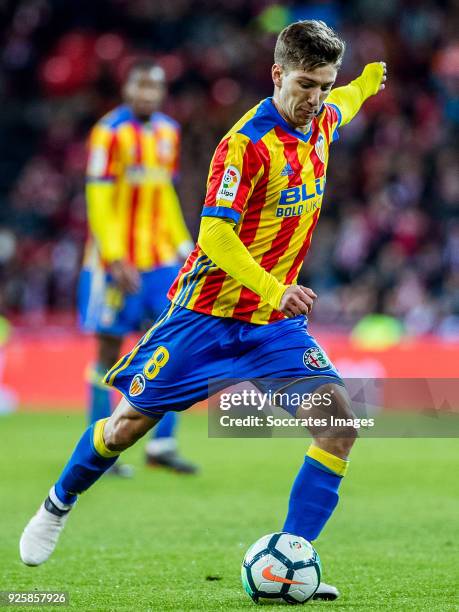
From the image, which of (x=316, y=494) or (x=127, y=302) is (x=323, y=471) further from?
(x=127, y=302)

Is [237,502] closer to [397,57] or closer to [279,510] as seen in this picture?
[279,510]

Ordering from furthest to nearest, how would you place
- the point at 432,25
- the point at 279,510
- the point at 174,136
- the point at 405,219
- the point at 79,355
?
the point at 432,25
the point at 405,219
the point at 79,355
the point at 174,136
the point at 279,510

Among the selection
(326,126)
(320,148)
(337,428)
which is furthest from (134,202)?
(337,428)

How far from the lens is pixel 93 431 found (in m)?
5.09

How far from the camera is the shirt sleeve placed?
458 cm

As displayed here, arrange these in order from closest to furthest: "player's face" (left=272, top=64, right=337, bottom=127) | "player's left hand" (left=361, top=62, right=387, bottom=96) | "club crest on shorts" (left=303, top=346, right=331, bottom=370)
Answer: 1. "player's face" (left=272, top=64, right=337, bottom=127)
2. "club crest on shorts" (left=303, top=346, right=331, bottom=370)
3. "player's left hand" (left=361, top=62, right=387, bottom=96)

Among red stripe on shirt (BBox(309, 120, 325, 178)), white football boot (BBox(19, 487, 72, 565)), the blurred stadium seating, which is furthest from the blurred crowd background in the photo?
white football boot (BBox(19, 487, 72, 565))

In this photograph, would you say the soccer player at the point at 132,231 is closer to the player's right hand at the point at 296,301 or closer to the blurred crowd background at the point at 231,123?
the player's right hand at the point at 296,301

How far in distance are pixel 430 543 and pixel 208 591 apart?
146 centimetres

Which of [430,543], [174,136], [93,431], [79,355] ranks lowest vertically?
[79,355]

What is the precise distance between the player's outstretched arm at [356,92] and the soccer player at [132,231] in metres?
2.80

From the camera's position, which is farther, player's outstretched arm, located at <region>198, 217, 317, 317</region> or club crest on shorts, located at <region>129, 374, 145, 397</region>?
club crest on shorts, located at <region>129, 374, 145, 397</region>

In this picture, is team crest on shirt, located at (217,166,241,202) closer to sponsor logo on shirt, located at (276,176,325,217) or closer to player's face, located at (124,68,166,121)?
sponsor logo on shirt, located at (276,176,325,217)

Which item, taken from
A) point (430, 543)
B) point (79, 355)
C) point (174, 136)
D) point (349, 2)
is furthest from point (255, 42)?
point (430, 543)
